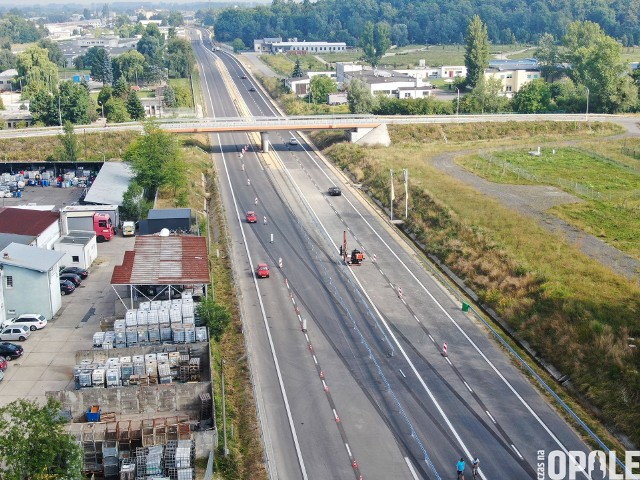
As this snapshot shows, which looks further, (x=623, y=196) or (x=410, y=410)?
(x=623, y=196)

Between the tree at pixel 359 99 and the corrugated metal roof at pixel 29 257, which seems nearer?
the corrugated metal roof at pixel 29 257

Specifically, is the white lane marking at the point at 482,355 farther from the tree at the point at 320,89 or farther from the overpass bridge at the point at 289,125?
the tree at the point at 320,89

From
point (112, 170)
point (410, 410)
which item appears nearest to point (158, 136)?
point (112, 170)

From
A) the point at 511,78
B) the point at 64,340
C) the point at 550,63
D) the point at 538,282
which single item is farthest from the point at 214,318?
the point at 550,63

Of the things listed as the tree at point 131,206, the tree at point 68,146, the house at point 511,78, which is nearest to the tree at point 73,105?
the tree at point 68,146

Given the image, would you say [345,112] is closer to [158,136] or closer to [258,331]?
[158,136]

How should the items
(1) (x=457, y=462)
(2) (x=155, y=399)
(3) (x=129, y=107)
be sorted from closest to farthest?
1. (1) (x=457, y=462)
2. (2) (x=155, y=399)
3. (3) (x=129, y=107)
